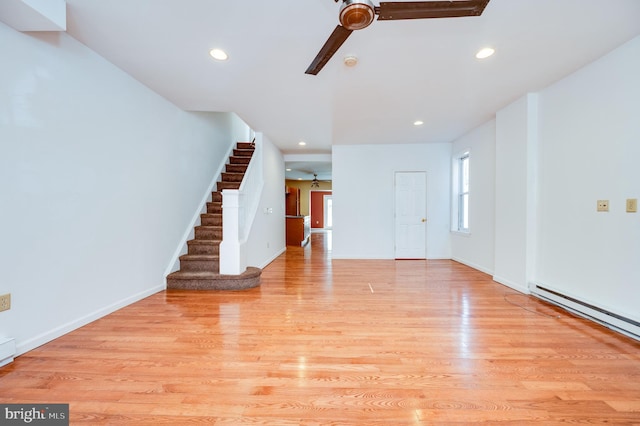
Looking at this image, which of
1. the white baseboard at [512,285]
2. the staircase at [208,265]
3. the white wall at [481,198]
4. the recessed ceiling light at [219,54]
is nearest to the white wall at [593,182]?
the white baseboard at [512,285]

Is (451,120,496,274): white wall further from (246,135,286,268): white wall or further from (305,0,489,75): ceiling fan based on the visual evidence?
(246,135,286,268): white wall

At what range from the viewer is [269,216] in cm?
537

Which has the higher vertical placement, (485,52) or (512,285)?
(485,52)

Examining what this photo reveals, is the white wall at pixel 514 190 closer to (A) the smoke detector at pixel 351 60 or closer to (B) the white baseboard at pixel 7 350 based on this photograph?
(A) the smoke detector at pixel 351 60

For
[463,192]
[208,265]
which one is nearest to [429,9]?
[208,265]

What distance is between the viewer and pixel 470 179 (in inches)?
188

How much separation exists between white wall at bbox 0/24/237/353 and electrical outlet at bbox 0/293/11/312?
0.03m

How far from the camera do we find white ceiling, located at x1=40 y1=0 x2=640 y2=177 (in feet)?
6.05

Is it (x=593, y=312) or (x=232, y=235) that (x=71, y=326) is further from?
(x=593, y=312)

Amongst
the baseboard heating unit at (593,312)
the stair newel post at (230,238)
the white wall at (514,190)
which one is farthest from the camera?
the stair newel post at (230,238)

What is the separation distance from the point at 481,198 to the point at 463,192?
0.95 m

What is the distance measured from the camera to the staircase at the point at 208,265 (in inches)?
136

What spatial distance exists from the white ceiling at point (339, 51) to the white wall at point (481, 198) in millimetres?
747

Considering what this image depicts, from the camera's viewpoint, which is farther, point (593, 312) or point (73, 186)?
point (593, 312)
